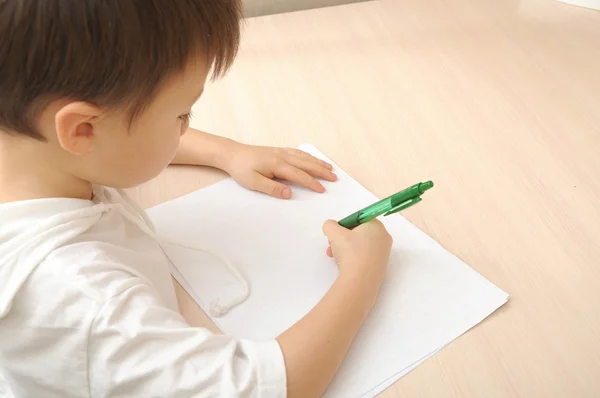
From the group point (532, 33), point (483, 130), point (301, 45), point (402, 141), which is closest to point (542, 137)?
point (483, 130)

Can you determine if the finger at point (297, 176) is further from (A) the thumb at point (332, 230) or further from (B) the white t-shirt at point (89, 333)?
(B) the white t-shirt at point (89, 333)

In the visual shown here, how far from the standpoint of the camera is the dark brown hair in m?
0.38

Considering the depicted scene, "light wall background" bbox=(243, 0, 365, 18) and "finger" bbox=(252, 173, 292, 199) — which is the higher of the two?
"light wall background" bbox=(243, 0, 365, 18)

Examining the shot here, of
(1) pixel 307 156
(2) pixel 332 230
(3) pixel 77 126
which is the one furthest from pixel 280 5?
(3) pixel 77 126

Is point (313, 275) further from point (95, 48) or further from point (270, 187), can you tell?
point (95, 48)

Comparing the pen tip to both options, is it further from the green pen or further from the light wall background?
the light wall background

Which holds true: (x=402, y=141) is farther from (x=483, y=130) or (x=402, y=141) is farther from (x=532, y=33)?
(x=532, y=33)

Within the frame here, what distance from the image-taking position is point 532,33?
3.22ft

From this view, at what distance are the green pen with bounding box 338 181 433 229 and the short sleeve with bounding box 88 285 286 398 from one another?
0.72ft

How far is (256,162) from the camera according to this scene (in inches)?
28.0

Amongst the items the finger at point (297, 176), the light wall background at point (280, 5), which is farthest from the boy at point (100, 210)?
the light wall background at point (280, 5)

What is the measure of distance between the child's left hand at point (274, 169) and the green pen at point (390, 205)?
0.09 metres

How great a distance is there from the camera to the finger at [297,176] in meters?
0.71

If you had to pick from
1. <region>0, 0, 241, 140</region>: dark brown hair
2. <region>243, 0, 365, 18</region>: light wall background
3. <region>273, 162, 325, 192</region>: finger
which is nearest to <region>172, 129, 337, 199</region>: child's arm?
<region>273, 162, 325, 192</region>: finger
